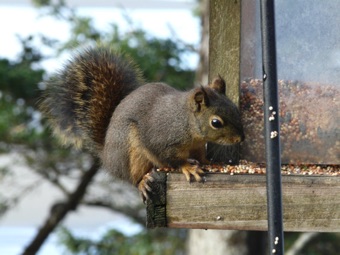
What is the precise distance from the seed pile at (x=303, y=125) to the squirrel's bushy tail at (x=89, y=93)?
72 cm

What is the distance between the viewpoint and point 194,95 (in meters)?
3.00

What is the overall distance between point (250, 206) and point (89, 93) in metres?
1.19

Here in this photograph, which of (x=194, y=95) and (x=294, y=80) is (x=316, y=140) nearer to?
(x=294, y=80)

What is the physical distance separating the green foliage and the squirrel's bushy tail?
250cm

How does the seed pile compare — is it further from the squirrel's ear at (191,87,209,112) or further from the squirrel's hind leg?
the squirrel's hind leg

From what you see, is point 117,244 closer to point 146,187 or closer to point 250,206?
point 146,187

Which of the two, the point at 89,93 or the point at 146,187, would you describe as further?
the point at 89,93

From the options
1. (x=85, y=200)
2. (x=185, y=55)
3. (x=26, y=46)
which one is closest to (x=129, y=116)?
(x=26, y=46)

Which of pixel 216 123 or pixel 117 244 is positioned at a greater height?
pixel 216 123

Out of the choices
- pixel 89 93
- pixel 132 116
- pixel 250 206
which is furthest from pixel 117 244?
pixel 250 206

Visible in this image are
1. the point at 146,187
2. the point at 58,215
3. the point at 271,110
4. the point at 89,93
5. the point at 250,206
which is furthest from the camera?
the point at 58,215

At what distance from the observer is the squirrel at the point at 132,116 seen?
2928 millimetres

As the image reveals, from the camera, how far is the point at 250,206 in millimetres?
2506

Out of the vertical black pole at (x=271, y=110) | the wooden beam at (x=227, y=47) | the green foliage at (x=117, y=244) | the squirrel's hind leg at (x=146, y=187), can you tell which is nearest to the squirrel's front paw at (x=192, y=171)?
the squirrel's hind leg at (x=146, y=187)
